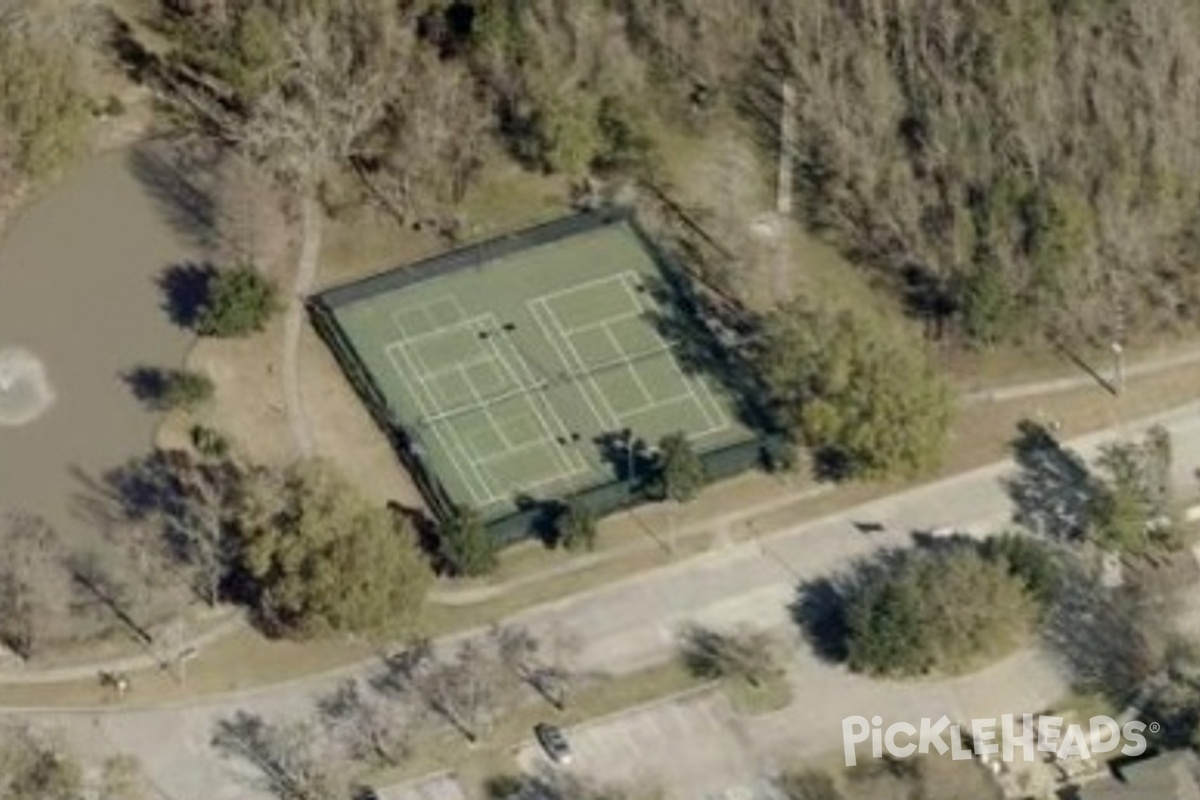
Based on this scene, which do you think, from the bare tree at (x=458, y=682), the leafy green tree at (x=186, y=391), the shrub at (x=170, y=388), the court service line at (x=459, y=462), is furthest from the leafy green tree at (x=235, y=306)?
the bare tree at (x=458, y=682)

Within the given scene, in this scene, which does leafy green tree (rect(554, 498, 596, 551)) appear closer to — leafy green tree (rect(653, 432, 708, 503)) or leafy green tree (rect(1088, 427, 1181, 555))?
leafy green tree (rect(653, 432, 708, 503))

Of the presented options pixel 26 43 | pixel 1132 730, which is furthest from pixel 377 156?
pixel 1132 730

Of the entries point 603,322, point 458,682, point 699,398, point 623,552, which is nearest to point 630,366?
point 603,322

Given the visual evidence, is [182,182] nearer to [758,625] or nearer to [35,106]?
[35,106]

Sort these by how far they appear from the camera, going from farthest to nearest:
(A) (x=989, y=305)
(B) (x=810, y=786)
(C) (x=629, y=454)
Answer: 1. (A) (x=989, y=305)
2. (C) (x=629, y=454)
3. (B) (x=810, y=786)

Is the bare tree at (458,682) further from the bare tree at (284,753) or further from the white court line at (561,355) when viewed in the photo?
the white court line at (561,355)

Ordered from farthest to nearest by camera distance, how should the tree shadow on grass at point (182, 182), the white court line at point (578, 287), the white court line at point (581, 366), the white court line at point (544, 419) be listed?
the tree shadow on grass at point (182, 182), the white court line at point (578, 287), the white court line at point (581, 366), the white court line at point (544, 419)

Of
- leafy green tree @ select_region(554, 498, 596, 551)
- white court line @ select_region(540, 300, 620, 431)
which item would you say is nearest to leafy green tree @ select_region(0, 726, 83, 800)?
leafy green tree @ select_region(554, 498, 596, 551)
